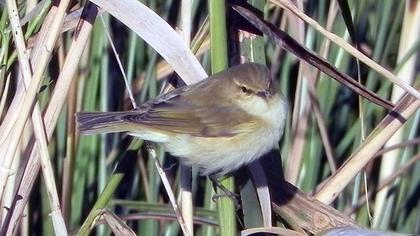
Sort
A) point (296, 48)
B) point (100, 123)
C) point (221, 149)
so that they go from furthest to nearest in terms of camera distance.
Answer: point (221, 149)
point (100, 123)
point (296, 48)

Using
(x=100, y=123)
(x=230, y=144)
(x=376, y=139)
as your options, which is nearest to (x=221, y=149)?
(x=230, y=144)

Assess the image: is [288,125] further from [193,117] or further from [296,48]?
[296,48]

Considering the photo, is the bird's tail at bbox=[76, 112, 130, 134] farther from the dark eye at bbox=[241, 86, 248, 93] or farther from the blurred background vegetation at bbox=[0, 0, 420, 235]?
the dark eye at bbox=[241, 86, 248, 93]

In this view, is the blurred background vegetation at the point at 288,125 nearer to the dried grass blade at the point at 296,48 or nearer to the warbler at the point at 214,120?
the warbler at the point at 214,120

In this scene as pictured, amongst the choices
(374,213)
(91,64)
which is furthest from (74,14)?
(374,213)

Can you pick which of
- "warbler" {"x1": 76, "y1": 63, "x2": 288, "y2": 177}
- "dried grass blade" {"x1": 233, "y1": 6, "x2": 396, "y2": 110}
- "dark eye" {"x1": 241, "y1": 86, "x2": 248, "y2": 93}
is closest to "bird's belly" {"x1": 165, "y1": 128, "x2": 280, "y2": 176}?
"warbler" {"x1": 76, "y1": 63, "x2": 288, "y2": 177}

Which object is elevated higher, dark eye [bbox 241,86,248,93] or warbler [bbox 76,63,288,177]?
dark eye [bbox 241,86,248,93]
